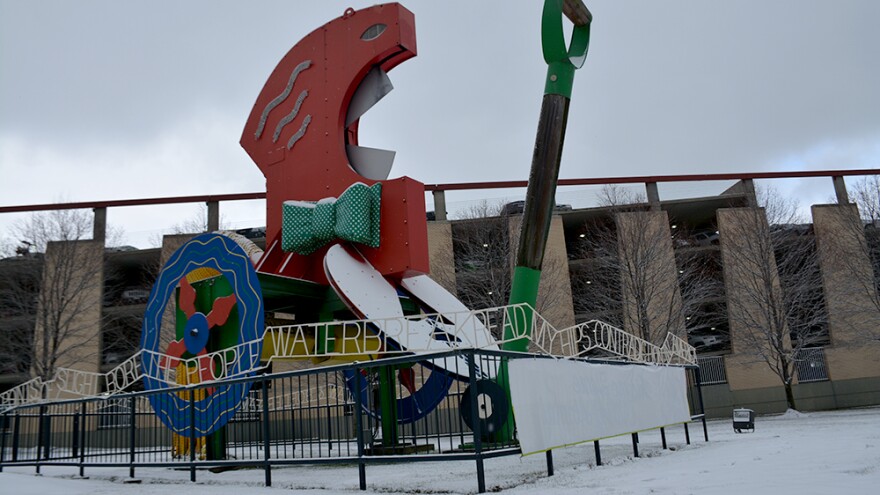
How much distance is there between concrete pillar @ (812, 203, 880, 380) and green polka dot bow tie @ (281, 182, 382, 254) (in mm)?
28564

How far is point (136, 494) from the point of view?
10.4 metres

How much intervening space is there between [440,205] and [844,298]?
21316 millimetres

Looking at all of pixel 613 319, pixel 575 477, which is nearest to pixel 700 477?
pixel 575 477

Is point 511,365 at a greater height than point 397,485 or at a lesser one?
greater

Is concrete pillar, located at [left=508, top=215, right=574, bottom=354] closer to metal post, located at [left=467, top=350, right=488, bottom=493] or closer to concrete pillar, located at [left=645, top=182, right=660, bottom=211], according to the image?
concrete pillar, located at [left=645, top=182, right=660, bottom=211]

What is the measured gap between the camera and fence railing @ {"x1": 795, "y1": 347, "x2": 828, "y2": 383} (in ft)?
119

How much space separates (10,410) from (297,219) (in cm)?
743

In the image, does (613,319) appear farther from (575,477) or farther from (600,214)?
(575,477)

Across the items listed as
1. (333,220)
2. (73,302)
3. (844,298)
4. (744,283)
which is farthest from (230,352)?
(844,298)

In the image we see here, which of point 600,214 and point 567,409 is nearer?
point 567,409

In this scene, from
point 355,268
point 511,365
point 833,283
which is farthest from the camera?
point 833,283

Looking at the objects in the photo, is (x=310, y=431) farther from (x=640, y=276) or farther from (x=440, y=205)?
(x=440, y=205)

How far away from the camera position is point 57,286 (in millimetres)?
32469

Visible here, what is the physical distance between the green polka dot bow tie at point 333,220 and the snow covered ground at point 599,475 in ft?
16.0
